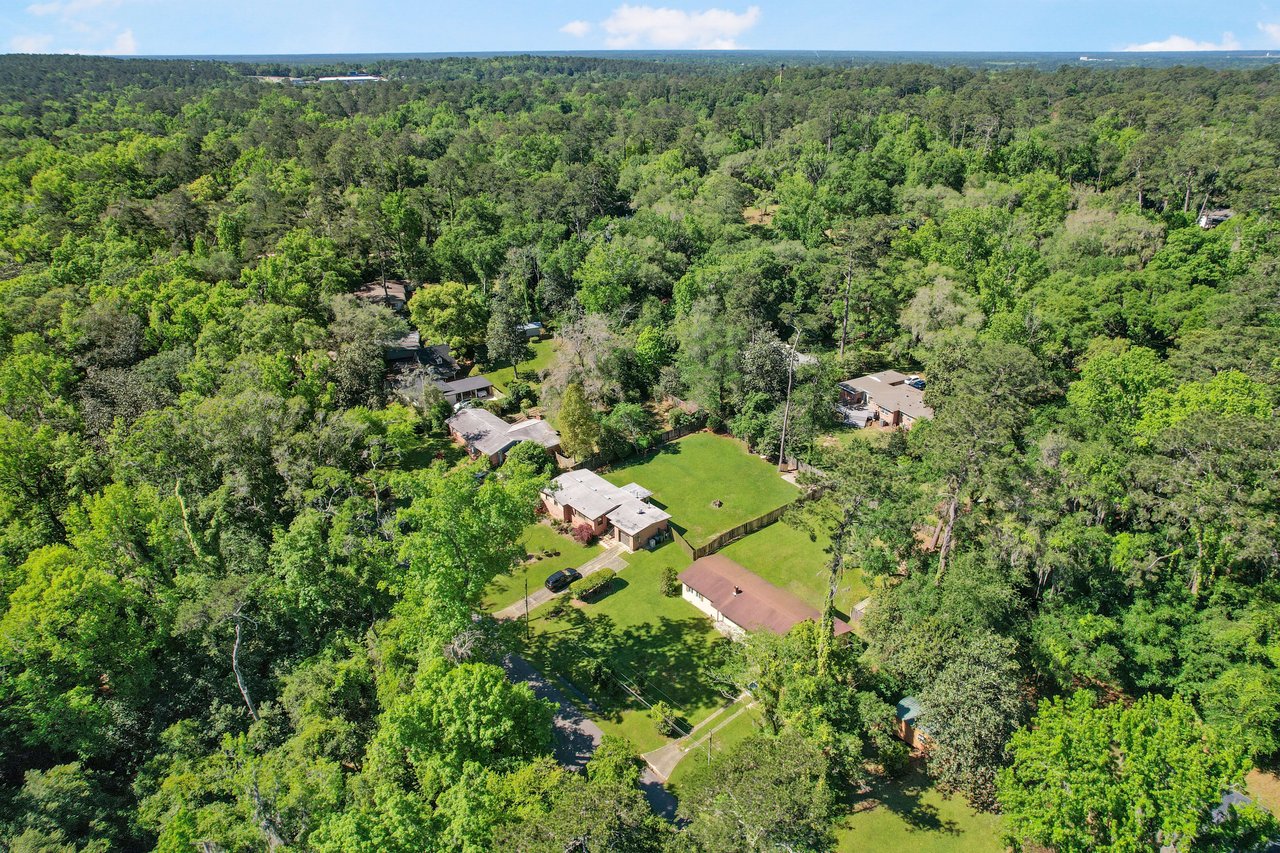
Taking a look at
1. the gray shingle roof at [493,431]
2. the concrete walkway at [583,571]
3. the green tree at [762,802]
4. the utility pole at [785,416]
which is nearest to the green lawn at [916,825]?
Result: the green tree at [762,802]

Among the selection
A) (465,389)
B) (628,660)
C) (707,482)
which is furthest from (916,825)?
(465,389)

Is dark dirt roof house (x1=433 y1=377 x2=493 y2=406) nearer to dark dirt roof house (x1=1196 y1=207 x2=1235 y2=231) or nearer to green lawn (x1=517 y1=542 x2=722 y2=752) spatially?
green lawn (x1=517 y1=542 x2=722 y2=752)

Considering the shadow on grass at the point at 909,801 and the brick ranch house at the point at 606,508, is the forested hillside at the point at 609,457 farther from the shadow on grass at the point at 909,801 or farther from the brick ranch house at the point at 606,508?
the brick ranch house at the point at 606,508

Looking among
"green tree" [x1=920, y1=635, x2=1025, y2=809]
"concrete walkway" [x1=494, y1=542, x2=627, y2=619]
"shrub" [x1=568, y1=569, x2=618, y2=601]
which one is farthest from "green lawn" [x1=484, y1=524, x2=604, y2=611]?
"green tree" [x1=920, y1=635, x2=1025, y2=809]

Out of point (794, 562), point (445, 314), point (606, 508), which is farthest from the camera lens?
point (445, 314)

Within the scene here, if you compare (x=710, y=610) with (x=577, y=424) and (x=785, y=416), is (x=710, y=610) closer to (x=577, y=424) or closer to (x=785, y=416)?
(x=785, y=416)

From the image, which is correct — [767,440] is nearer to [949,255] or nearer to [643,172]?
[949,255]

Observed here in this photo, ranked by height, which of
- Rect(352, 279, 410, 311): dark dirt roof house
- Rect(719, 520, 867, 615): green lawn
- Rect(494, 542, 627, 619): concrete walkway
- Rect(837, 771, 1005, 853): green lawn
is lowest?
Rect(494, 542, 627, 619): concrete walkway
